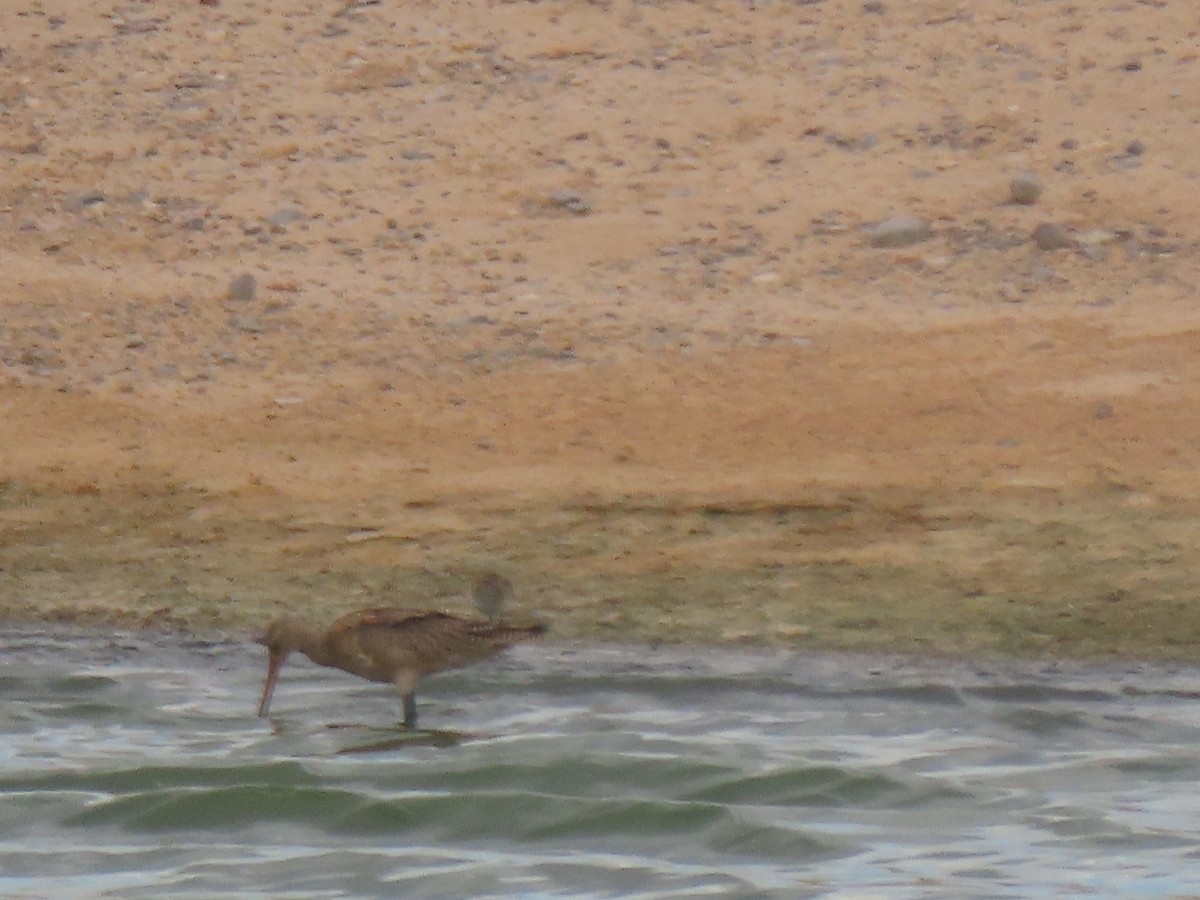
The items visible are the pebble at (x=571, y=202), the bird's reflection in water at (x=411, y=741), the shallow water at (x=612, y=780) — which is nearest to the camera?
the shallow water at (x=612, y=780)

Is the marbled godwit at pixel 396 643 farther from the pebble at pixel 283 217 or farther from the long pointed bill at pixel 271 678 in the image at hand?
the pebble at pixel 283 217

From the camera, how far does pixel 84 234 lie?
12094 millimetres

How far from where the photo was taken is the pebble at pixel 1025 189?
38.4 feet

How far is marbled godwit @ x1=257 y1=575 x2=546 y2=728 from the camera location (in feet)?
24.6

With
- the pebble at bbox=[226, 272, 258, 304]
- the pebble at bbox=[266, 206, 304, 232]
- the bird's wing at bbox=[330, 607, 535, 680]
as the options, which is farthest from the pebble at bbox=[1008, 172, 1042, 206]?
the bird's wing at bbox=[330, 607, 535, 680]

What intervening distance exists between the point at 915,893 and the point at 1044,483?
3.38 metres

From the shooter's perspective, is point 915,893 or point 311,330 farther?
point 311,330

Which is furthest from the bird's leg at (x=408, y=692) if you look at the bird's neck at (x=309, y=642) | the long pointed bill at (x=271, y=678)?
the long pointed bill at (x=271, y=678)

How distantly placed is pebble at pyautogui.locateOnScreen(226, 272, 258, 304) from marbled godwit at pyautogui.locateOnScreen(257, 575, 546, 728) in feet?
12.2

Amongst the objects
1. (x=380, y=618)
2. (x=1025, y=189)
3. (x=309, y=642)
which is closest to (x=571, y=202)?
(x=1025, y=189)

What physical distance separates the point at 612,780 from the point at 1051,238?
205 inches

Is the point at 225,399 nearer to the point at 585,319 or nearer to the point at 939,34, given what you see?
the point at 585,319

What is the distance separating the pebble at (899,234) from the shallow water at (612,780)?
3.93m

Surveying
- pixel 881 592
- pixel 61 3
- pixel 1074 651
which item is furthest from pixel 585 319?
pixel 61 3
